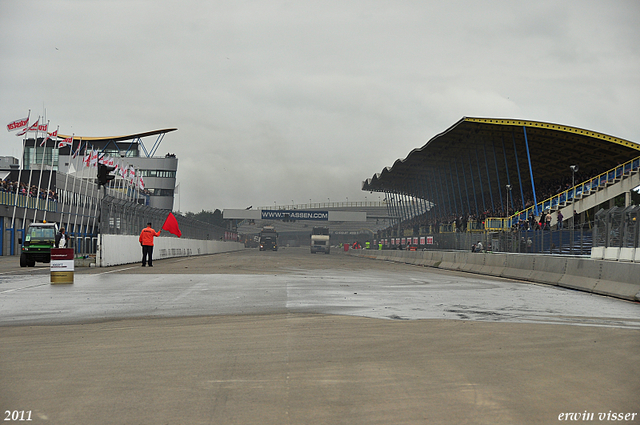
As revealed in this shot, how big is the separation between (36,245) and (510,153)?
1798 inches

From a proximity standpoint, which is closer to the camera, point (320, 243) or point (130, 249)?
point (130, 249)

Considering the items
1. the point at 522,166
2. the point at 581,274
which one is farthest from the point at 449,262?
the point at 522,166

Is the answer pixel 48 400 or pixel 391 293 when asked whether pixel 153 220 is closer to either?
pixel 391 293

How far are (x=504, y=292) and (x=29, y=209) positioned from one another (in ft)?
164

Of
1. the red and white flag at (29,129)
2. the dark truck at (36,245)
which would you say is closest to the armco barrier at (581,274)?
the dark truck at (36,245)

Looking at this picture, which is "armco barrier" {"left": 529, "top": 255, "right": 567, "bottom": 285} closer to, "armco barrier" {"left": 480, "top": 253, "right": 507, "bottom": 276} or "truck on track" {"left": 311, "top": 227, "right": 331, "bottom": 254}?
"armco barrier" {"left": 480, "top": 253, "right": 507, "bottom": 276}

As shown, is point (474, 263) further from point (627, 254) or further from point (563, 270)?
point (627, 254)

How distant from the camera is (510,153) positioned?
63594 millimetres

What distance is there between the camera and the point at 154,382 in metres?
5.80

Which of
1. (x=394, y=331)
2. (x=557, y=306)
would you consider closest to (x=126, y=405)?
(x=394, y=331)

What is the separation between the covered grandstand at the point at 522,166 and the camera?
155ft

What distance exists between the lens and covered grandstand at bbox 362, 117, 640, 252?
47156 millimetres

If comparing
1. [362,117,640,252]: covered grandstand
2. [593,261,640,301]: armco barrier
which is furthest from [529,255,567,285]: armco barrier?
[362,117,640,252]: covered grandstand

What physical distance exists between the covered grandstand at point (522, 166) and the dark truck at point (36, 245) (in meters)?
27.7
